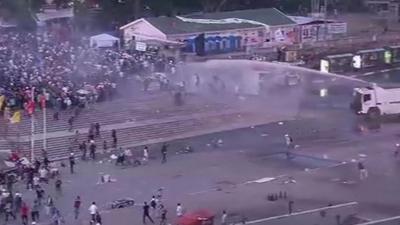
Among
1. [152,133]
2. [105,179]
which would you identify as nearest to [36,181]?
[105,179]

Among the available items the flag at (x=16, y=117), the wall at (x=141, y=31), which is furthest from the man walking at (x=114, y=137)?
the wall at (x=141, y=31)

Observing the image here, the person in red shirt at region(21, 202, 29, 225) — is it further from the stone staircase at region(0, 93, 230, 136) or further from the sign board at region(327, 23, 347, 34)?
the sign board at region(327, 23, 347, 34)

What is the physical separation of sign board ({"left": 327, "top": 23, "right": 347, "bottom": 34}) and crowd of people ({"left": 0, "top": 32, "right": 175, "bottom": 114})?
17.5 metres

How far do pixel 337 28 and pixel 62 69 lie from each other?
2670cm

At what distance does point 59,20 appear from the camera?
6944 centimetres

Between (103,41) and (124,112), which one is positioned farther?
(103,41)

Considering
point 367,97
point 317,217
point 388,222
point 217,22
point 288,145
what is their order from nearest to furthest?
point 388,222
point 317,217
point 288,145
point 367,97
point 217,22

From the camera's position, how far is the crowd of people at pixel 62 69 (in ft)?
132

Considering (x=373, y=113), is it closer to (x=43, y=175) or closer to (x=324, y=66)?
(x=324, y=66)

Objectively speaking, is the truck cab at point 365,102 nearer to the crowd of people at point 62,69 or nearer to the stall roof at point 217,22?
the crowd of people at point 62,69

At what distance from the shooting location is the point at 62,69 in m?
45.6

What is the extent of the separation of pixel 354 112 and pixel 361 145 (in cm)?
597

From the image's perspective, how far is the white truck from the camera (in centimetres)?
4244

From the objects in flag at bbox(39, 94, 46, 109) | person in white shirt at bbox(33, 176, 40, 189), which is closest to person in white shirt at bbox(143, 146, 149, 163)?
flag at bbox(39, 94, 46, 109)
